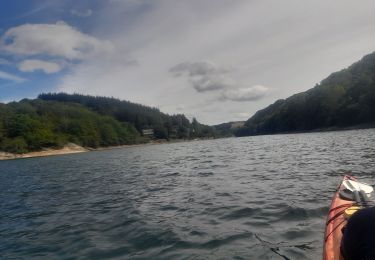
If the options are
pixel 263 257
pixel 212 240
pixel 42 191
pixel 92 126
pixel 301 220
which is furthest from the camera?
pixel 92 126

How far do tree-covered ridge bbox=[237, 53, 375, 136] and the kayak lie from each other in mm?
105516

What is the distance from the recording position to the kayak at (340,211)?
6.85 metres

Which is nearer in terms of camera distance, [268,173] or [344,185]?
[344,185]

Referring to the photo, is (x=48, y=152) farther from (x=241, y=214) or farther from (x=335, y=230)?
(x=335, y=230)

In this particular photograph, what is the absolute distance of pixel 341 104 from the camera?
124 metres

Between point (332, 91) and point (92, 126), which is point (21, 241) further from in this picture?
point (92, 126)

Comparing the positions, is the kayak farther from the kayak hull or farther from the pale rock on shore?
the pale rock on shore

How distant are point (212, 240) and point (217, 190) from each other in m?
8.04

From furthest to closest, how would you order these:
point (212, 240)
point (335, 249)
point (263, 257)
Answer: point (212, 240) → point (263, 257) → point (335, 249)

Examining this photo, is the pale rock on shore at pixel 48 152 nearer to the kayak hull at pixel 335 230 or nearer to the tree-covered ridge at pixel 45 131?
the tree-covered ridge at pixel 45 131

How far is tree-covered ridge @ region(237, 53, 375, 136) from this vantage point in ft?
356

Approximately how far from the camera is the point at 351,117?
113750mm

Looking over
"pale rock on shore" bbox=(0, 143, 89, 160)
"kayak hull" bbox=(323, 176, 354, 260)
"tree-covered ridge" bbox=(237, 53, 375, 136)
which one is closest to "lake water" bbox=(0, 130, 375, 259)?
"kayak hull" bbox=(323, 176, 354, 260)

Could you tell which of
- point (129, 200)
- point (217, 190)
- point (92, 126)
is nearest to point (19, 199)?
point (129, 200)
